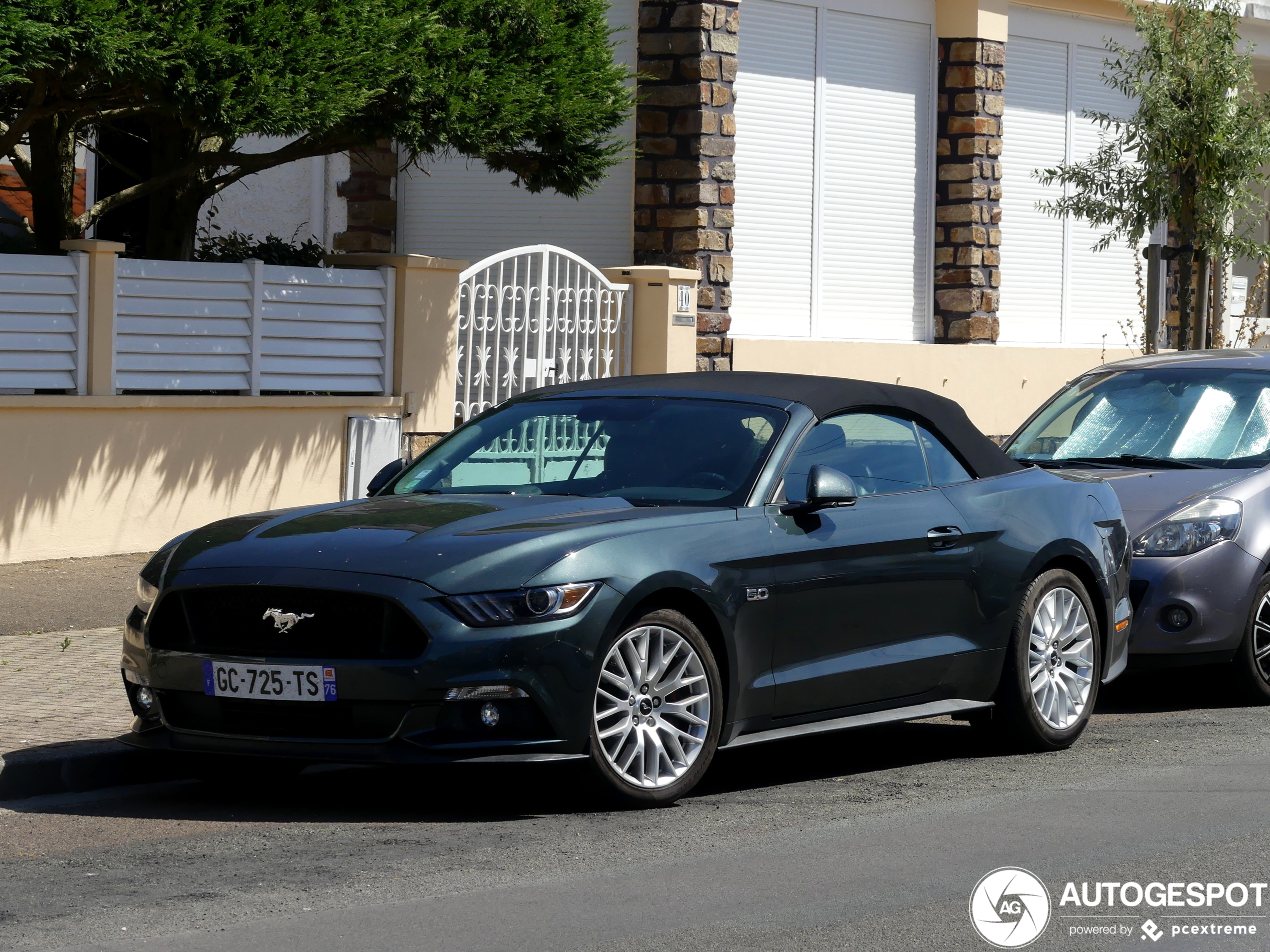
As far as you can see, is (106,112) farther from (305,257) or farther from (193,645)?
(193,645)

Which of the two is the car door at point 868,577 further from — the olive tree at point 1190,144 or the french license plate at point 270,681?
the olive tree at point 1190,144

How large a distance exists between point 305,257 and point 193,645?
8620mm

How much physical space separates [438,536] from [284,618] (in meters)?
0.58

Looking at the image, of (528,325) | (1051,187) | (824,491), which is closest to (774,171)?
(1051,187)

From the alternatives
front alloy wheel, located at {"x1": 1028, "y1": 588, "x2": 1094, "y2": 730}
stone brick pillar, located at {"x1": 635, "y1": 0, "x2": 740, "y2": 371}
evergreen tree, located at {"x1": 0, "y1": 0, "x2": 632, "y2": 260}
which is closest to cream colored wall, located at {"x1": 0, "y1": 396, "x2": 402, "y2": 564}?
evergreen tree, located at {"x1": 0, "y1": 0, "x2": 632, "y2": 260}

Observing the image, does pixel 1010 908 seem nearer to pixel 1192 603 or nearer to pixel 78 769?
pixel 78 769

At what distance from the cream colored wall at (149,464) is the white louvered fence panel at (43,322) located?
0.19 meters

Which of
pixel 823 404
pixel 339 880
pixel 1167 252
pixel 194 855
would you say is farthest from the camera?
pixel 1167 252

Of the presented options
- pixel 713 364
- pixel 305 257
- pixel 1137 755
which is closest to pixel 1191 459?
pixel 1137 755

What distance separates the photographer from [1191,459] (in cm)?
1016

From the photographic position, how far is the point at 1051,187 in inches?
904

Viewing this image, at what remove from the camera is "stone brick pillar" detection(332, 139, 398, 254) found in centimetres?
1984

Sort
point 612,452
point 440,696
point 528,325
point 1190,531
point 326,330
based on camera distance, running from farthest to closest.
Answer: point 528,325 → point 326,330 → point 1190,531 → point 612,452 → point 440,696

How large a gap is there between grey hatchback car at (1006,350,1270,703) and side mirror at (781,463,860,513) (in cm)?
265
